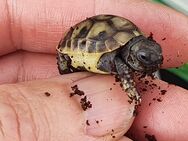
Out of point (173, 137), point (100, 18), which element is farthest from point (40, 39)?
point (173, 137)

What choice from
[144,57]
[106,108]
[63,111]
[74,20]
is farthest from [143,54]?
[74,20]

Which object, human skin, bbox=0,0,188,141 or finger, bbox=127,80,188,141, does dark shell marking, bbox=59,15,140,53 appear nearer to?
human skin, bbox=0,0,188,141

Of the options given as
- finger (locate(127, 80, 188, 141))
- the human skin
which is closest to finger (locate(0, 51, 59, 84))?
the human skin

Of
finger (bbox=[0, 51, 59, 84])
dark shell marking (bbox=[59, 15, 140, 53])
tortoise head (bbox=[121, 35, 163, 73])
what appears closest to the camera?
tortoise head (bbox=[121, 35, 163, 73])

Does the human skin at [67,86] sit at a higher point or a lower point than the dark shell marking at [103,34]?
lower

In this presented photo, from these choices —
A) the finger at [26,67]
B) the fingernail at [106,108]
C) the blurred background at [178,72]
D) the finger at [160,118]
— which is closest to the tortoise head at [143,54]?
the fingernail at [106,108]

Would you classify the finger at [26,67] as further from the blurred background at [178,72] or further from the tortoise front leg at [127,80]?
the blurred background at [178,72]
